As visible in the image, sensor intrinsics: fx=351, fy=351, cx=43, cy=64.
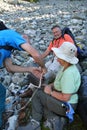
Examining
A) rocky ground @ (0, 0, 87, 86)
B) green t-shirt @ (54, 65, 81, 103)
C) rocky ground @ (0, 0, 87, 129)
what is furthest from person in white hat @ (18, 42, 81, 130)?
rocky ground @ (0, 0, 87, 86)

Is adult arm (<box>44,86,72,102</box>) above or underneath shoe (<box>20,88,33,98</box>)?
above

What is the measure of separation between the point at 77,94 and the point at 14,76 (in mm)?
3468

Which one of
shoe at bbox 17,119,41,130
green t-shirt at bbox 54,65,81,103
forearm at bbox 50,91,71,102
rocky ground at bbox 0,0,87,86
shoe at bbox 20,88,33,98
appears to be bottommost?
rocky ground at bbox 0,0,87,86

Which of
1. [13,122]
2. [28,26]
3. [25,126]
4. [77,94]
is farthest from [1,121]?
[28,26]

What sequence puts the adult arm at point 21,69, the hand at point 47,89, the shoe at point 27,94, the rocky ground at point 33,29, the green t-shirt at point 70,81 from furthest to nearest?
the rocky ground at point 33,29 → the shoe at point 27,94 → the adult arm at point 21,69 → the hand at point 47,89 → the green t-shirt at point 70,81

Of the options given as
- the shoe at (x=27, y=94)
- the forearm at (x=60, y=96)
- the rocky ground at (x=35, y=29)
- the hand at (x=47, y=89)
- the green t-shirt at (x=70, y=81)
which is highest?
the green t-shirt at (x=70, y=81)

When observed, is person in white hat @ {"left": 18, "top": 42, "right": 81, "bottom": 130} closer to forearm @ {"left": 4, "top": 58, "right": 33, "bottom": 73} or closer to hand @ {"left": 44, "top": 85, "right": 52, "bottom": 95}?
hand @ {"left": 44, "top": 85, "right": 52, "bottom": 95}

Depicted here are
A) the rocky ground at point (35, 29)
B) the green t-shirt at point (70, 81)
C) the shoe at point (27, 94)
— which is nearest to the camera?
the green t-shirt at point (70, 81)

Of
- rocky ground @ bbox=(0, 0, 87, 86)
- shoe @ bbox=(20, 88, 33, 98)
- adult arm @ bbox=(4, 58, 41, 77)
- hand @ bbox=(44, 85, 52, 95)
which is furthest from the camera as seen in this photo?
rocky ground @ bbox=(0, 0, 87, 86)

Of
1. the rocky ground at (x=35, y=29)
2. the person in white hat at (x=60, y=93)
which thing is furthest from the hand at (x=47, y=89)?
the rocky ground at (x=35, y=29)

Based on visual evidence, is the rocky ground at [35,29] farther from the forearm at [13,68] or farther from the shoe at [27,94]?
the forearm at [13,68]

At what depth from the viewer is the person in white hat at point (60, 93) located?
4.65m

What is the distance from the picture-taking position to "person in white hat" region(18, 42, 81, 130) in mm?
4647

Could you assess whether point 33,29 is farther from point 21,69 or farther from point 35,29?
point 21,69
